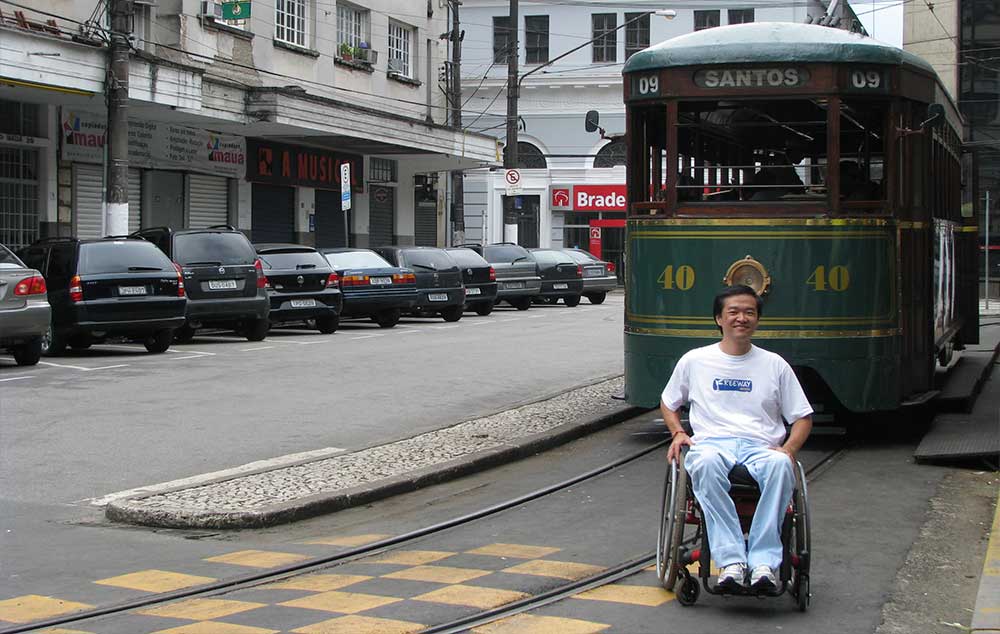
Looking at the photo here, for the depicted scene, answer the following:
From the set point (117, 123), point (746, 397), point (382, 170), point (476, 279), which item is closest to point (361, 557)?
point (746, 397)

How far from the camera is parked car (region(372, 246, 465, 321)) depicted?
27281 millimetres

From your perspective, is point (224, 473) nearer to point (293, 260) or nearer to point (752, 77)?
point (752, 77)

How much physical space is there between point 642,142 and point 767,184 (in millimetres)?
1071

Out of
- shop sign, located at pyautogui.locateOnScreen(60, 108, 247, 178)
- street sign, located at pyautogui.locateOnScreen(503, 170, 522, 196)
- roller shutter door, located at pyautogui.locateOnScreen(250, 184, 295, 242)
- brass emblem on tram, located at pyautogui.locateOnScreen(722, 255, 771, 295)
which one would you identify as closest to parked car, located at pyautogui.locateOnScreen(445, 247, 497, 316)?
shop sign, located at pyautogui.locateOnScreen(60, 108, 247, 178)

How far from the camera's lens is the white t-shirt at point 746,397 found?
660cm

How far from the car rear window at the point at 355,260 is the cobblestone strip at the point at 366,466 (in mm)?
12182

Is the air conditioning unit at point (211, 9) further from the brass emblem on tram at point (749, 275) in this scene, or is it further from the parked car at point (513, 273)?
the brass emblem on tram at point (749, 275)

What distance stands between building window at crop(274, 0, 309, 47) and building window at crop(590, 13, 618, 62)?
2051 cm

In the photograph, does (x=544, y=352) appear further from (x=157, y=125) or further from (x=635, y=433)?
(x=157, y=125)

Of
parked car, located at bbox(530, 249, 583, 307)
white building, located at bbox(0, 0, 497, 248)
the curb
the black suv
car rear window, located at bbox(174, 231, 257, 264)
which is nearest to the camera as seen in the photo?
the curb

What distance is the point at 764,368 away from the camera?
6.64 metres

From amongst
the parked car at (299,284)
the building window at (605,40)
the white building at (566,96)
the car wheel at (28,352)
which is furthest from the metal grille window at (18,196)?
the building window at (605,40)

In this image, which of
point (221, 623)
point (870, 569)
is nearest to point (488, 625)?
point (221, 623)

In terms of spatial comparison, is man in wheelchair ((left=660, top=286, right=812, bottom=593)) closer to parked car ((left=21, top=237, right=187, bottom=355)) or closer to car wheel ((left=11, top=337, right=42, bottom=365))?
car wheel ((left=11, top=337, right=42, bottom=365))
